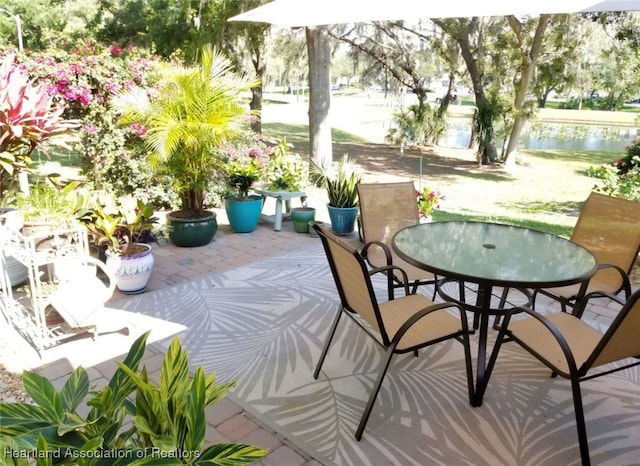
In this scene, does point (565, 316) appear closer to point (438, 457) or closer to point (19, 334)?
point (438, 457)

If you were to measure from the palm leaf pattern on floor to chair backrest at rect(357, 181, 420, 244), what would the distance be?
2.32 ft

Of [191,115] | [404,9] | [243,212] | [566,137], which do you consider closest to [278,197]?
[243,212]

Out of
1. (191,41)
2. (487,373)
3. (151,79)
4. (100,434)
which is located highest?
(191,41)

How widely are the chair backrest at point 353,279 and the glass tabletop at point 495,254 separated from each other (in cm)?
39

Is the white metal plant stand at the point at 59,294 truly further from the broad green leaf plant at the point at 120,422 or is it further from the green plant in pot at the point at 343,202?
the green plant in pot at the point at 343,202

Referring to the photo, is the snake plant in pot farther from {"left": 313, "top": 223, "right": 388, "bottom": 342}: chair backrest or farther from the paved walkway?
{"left": 313, "top": 223, "right": 388, "bottom": 342}: chair backrest

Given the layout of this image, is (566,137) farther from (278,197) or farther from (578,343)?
(578,343)

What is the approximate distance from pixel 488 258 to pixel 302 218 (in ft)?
9.78

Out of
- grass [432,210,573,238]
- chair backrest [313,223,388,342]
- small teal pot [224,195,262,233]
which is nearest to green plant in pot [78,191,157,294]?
small teal pot [224,195,262,233]

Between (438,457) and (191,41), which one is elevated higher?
(191,41)

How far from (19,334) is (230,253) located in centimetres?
200

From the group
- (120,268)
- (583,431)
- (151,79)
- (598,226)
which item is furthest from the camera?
(151,79)

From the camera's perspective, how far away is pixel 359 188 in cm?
361

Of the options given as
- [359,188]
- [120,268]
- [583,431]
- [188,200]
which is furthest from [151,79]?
[583,431]
